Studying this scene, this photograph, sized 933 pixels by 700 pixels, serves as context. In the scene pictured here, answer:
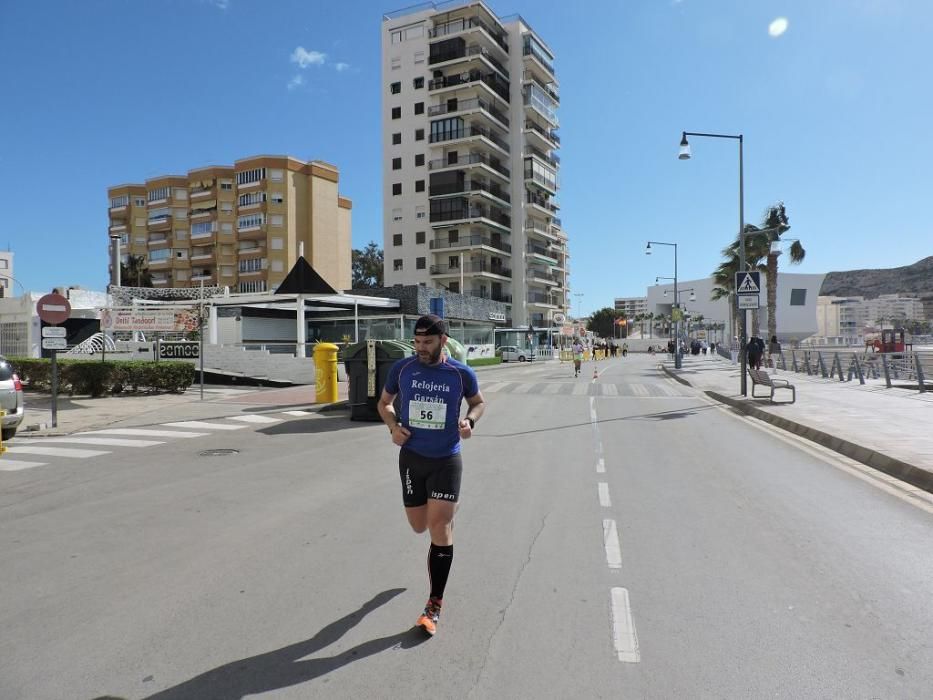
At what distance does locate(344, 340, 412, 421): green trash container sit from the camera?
1288 centimetres

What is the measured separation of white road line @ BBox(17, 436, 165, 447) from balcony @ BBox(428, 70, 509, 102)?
59.4 metres

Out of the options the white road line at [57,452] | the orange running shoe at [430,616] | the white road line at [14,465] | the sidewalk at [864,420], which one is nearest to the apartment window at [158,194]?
the sidewalk at [864,420]

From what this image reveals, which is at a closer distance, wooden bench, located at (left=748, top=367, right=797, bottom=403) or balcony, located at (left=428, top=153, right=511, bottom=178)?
wooden bench, located at (left=748, top=367, right=797, bottom=403)

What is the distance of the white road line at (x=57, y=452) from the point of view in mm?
9039

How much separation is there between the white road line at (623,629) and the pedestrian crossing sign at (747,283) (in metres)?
14.1

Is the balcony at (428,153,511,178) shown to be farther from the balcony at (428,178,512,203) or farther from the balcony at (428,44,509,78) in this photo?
the balcony at (428,44,509,78)

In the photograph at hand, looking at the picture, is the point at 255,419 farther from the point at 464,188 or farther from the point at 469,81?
the point at 469,81

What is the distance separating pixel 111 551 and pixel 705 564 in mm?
4446

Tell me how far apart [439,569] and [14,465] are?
7.60 metres

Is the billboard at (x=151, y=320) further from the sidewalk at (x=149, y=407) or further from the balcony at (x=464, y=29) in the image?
the balcony at (x=464, y=29)

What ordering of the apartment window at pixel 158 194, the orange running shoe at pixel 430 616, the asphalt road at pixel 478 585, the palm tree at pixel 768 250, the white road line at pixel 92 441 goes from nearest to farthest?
the asphalt road at pixel 478 585, the orange running shoe at pixel 430 616, the white road line at pixel 92 441, the palm tree at pixel 768 250, the apartment window at pixel 158 194

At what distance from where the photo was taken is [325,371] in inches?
620

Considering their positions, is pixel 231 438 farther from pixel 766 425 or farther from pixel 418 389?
pixel 766 425

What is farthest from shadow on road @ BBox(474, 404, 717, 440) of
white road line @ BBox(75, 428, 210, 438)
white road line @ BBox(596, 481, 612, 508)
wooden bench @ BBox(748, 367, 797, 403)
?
white road line @ BBox(75, 428, 210, 438)
